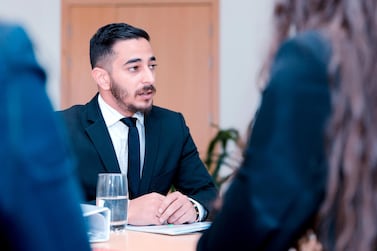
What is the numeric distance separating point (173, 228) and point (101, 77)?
3.91 feet

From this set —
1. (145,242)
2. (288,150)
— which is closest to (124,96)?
(145,242)

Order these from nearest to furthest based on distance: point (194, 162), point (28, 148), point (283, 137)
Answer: point (28, 148) < point (283, 137) < point (194, 162)

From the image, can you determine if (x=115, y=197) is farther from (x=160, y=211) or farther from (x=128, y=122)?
(x=128, y=122)

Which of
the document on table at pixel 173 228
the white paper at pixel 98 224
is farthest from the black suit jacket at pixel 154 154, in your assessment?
the white paper at pixel 98 224

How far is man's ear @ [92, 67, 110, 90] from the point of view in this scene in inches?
121

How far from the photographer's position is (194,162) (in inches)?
116

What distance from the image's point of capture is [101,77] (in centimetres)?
314

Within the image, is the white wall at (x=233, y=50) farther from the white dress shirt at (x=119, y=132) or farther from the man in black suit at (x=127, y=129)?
the white dress shirt at (x=119, y=132)

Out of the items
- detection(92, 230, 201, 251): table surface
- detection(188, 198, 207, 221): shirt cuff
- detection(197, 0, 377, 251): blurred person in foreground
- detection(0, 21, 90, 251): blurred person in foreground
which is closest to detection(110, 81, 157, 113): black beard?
detection(188, 198, 207, 221): shirt cuff

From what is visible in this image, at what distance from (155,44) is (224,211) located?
4.67 m

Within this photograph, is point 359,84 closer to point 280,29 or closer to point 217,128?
point 280,29

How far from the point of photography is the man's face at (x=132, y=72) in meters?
3.00

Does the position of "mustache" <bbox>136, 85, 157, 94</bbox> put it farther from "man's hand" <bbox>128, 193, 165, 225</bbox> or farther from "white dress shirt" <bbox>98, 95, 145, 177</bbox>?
"man's hand" <bbox>128, 193, 165, 225</bbox>

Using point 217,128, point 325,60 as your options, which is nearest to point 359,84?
point 325,60
